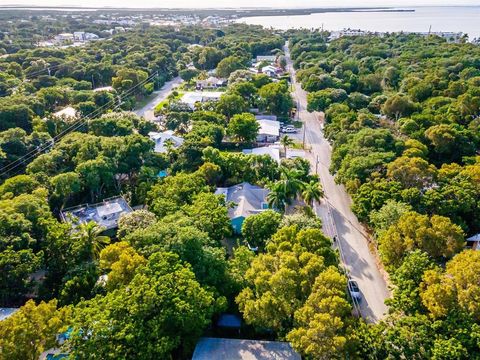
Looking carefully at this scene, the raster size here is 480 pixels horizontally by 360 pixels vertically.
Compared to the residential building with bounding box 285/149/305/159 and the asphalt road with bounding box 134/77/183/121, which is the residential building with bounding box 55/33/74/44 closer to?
the asphalt road with bounding box 134/77/183/121

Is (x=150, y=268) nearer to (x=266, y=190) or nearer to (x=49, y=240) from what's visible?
(x=49, y=240)

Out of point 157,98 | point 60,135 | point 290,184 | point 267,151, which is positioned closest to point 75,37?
point 157,98

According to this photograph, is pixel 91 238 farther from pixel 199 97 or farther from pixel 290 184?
pixel 199 97

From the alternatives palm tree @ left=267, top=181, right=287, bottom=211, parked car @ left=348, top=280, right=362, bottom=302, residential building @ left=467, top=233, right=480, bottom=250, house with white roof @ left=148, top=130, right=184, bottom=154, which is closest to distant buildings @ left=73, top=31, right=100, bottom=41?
house with white roof @ left=148, top=130, right=184, bottom=154

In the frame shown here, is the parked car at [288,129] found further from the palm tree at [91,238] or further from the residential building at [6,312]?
the residential building at [6,312]

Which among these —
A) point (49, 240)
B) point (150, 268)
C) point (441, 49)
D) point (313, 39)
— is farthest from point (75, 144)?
point (313, 39)
